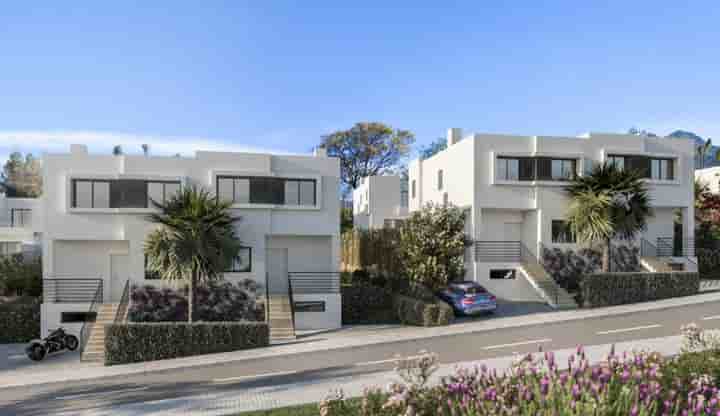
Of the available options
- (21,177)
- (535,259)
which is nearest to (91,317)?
(535,259)

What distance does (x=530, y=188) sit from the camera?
26.6 metres

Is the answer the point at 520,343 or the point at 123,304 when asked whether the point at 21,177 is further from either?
the point at 520,343

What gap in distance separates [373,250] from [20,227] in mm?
23587

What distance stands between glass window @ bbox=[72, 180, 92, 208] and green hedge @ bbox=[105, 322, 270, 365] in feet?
22.2

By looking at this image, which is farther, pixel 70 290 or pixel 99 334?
pixel 70 290

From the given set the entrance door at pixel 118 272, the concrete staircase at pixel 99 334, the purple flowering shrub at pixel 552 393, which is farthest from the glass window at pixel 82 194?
the purple flowering shrub at pixel 552 393

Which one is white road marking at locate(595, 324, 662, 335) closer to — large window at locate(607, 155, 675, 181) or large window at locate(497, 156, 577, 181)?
large window at locate(497, 156, 577, 181)

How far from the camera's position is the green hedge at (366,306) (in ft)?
72.8

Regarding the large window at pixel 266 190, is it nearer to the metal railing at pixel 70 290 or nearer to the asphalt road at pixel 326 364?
the metal railing at pixel 70 290

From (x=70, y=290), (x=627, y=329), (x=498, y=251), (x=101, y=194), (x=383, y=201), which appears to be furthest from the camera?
(x=383, y=201)

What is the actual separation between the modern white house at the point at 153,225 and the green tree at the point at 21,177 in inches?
2189

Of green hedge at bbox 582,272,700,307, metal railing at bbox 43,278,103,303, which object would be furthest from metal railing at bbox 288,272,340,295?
green hedge at bbox 582,272,700,307

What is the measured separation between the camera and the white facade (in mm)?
21031

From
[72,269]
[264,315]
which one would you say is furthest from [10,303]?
[264,315]
